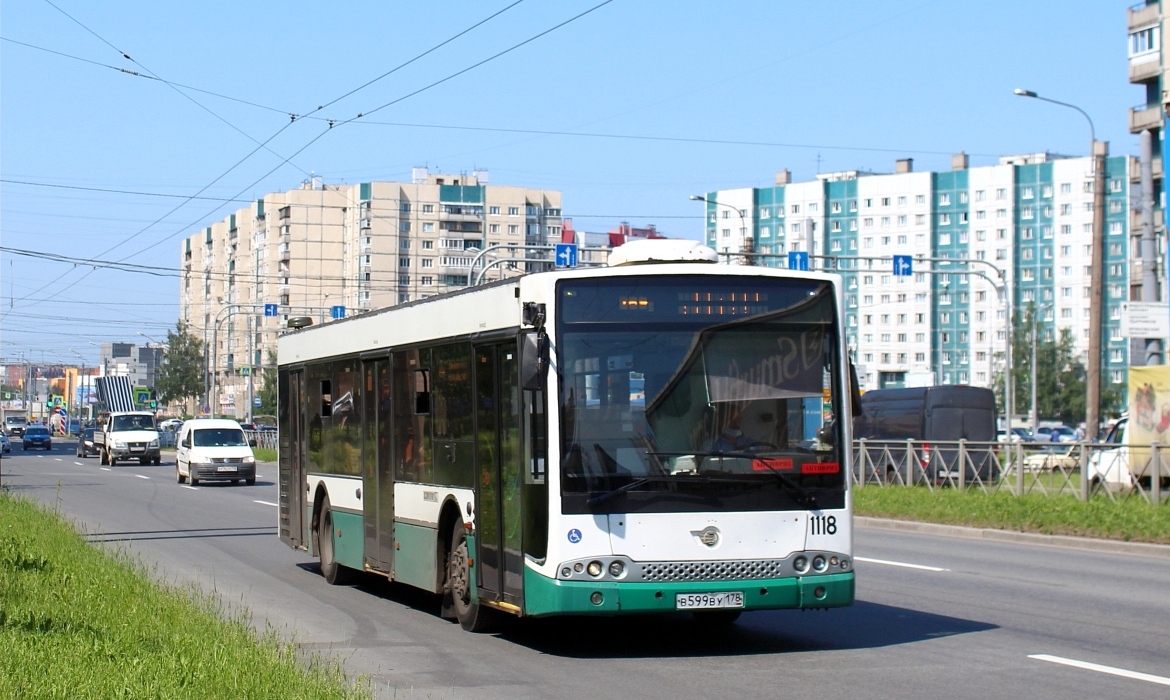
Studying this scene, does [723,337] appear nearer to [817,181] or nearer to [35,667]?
[35,667]

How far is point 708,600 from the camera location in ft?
32.1

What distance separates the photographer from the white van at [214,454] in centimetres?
4109

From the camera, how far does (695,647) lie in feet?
34.5

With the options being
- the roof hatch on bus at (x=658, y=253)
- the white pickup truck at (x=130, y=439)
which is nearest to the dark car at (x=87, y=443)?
the white pickup truck at (x=130, y=439)

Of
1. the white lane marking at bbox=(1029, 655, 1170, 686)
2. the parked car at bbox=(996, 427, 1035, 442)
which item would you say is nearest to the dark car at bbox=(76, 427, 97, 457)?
the parked car at bbox=(996, 427, 1035, 442)

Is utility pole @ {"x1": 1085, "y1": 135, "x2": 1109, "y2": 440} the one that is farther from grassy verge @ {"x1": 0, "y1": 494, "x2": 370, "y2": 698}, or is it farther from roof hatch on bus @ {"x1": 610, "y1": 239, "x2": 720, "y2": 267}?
grassy verge @ {"x1": 0, "y1": 494, "x2": 370, "y2": 698}

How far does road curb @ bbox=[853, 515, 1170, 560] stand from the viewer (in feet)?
63.2

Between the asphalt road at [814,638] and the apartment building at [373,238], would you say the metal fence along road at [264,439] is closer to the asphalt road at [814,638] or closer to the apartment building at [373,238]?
the asphalt road at [814,638]

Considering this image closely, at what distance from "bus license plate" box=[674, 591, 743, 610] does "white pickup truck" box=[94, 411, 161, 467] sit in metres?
52.4

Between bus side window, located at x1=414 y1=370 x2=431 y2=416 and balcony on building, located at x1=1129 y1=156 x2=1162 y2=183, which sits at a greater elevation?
balcony on building, located at x1=1129 y1=156 x2=1162 y2=183

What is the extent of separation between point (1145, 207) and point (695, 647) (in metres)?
21.8

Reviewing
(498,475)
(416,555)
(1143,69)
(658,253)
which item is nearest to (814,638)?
(498,475)

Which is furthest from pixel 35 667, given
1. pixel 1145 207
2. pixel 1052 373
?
pixel 1052 373

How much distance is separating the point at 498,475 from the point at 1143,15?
59247 mm
